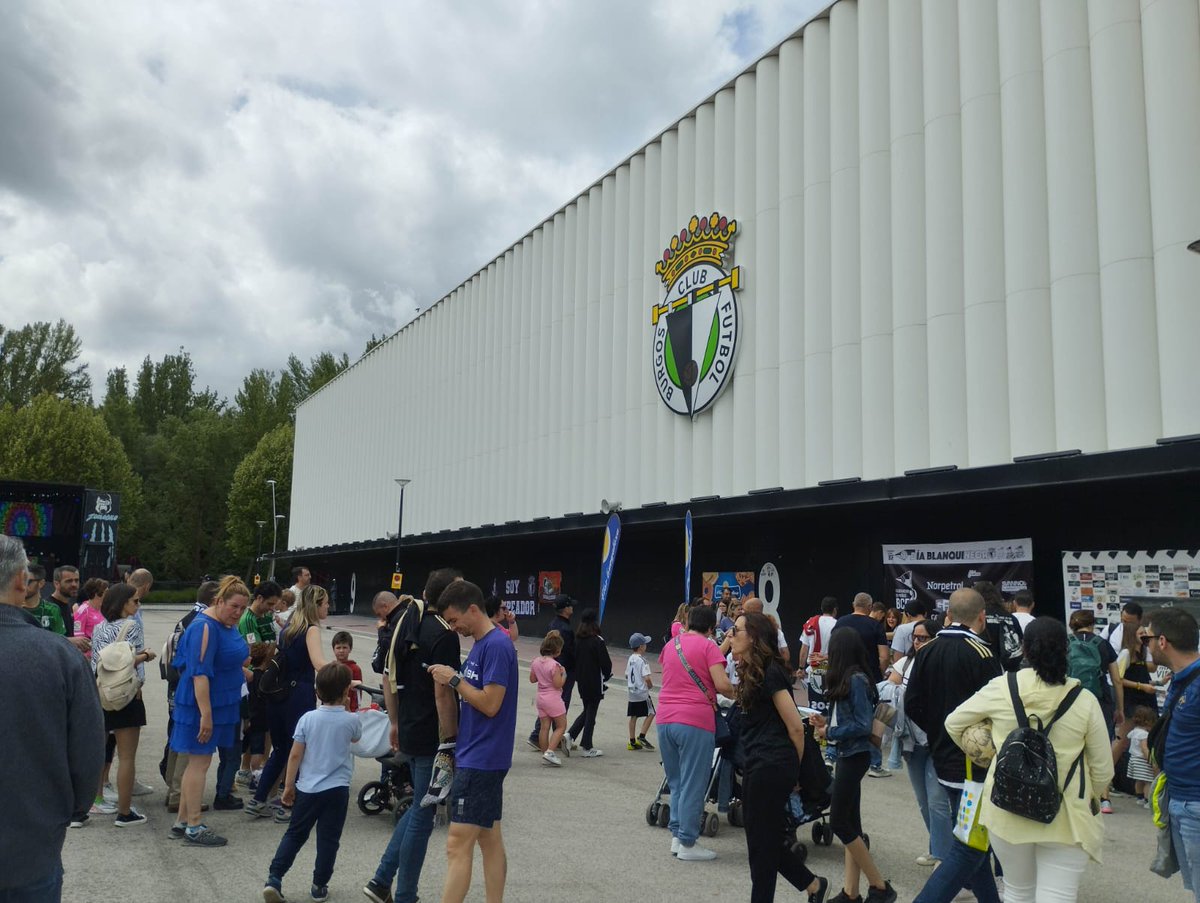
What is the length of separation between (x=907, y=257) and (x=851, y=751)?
13.6m

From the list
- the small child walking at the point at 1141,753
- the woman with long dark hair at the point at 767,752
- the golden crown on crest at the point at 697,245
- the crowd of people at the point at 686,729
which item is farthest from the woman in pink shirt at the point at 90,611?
the golden crown on crest at the point at 697,245

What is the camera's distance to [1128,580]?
13961 mm

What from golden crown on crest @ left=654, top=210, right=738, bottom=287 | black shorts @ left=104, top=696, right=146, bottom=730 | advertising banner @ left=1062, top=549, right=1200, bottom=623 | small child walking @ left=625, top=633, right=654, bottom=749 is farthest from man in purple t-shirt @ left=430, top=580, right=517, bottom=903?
golden crown on crest @ left=654, top=210, right=738, bottom=287

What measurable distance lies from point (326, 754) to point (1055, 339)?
1319cm

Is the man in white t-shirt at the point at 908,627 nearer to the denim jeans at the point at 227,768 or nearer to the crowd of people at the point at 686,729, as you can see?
the crowd of people at the point at 686,729

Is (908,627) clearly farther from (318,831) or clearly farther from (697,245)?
(697,245)

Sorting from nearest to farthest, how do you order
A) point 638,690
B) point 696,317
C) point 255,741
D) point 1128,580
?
point 255,741
point 638,690
point 1128,580
point 696,317

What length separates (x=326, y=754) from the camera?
5.91 metres

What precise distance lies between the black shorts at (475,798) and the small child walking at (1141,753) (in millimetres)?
6840

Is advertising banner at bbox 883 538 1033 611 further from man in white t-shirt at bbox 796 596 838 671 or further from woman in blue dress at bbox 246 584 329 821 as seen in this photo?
woman in blue dress at bbox 246 584 329 821

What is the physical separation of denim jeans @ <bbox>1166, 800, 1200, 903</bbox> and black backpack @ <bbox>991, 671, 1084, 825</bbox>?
479 millimetres

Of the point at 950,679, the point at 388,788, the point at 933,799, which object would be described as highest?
the point at 950,679

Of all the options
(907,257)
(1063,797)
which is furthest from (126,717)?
(907,257)

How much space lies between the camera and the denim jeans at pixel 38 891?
327cm
